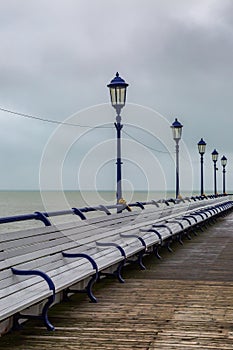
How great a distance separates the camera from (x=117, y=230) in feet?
34.1

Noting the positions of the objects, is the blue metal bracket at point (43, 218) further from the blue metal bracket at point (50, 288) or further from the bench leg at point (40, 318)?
the bench leg at point (40, 318)

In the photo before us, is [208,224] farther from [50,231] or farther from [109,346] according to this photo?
[109,346]

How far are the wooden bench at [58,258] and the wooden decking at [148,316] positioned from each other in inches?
10.1

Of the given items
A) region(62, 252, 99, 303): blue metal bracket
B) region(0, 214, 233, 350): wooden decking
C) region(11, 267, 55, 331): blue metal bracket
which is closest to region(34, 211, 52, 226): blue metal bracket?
region(62, 252, 99, 303): blue metal bracket

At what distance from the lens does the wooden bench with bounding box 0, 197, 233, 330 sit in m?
5.97

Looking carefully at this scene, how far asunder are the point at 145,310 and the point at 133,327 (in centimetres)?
80

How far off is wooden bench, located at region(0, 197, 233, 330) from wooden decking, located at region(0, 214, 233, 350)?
0.26 m

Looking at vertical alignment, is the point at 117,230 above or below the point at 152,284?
above

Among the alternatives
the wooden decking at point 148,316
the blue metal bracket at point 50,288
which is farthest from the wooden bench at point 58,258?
the wooden decking at point 148,316

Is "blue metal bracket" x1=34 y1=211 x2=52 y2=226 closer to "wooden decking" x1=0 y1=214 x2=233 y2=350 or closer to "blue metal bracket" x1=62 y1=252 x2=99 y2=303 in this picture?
"blue metal bracket" x1=62 y1=252 x2=99 y2=303

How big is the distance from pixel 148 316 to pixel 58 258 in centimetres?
141

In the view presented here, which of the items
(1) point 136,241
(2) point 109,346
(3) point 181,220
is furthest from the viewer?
(3) point 181,220

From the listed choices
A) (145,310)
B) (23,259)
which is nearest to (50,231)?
(23,259)

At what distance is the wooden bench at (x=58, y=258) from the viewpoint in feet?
19.6
